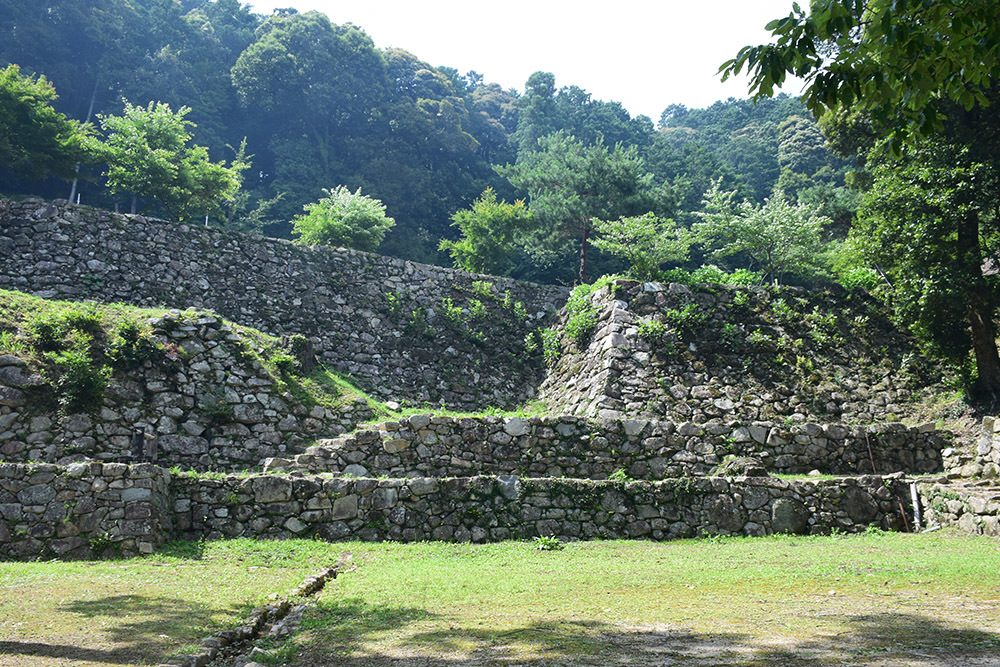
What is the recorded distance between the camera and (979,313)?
473 inches

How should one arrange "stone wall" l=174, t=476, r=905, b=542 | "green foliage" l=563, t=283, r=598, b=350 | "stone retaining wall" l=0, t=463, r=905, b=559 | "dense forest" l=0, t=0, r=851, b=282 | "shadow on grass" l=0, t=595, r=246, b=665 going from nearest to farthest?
1. "shadow on grass" l=0, t=595, r=246, b=665
2. "stone retaining wall" l=0, t=463, r=905, b=559
3. "stone wall" l=174, t=476, r=905, b=542
4. "green foliage" l=563, t=283, r=598, b=350
5. "dense forest" l=0, t=0, r=851, b=282

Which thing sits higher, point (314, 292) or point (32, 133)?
point (32, 133)

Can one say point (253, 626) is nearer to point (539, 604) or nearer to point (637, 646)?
point (539, 604)

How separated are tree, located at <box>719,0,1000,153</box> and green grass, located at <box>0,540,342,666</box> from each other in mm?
4998

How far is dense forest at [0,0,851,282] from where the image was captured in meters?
32.4

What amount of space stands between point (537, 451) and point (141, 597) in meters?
6.15

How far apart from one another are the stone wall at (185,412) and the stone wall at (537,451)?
1527 millimetres

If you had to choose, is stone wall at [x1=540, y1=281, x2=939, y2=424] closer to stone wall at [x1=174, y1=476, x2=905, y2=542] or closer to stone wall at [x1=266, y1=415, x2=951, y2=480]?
stone wall at [x1=266, y1=415, x2=951, y2=480]

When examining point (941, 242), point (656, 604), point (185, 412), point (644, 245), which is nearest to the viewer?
point (656, 604)

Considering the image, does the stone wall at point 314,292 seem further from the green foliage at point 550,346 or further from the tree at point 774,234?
the tree at point 774,234

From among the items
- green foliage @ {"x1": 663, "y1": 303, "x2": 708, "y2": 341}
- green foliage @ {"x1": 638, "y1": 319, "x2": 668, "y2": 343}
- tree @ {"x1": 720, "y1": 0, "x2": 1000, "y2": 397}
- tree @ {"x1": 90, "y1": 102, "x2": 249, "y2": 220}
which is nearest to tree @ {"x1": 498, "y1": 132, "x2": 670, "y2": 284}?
green foliage @ {"x1": 663, "y1": 303, "x2": 708, "y2": 341}

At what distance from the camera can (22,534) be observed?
6.74 meters

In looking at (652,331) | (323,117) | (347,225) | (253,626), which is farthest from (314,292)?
(323,117)

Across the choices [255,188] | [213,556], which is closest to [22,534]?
[213,556]
